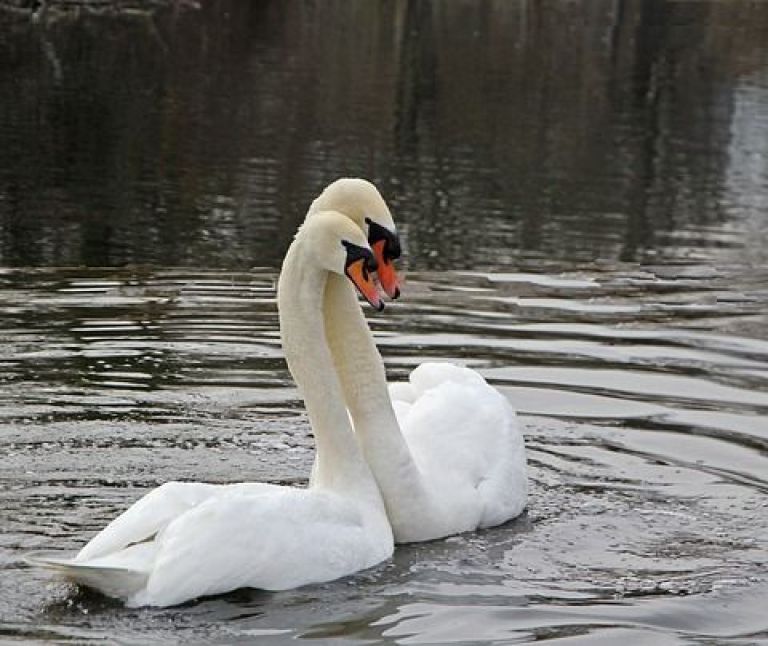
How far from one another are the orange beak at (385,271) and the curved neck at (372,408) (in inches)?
13.2

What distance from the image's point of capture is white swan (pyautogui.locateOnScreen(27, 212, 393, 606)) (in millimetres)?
7113

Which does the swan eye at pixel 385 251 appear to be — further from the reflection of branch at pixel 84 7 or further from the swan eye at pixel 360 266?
the reflection of branch at pixel 84 7

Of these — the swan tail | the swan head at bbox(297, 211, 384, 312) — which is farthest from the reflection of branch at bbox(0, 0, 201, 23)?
the swan tail

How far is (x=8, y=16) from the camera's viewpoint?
5653 cm

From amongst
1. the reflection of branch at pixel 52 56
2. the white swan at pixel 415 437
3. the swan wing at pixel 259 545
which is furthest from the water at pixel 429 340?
the reflection of branch at pixel 52 56

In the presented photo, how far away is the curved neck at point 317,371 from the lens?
814 centimetres

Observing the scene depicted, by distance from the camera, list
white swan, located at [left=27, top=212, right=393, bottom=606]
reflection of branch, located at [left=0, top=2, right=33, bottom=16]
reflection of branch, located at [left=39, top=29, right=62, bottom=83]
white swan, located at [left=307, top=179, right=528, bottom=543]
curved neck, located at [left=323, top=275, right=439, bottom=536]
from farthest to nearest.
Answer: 1. reflection of branch, located at [left=0, top=2, right=33, bottom=16]
2. reflection of branch, located at [left=39, top=29, right=62, bottom=83]
3. curved neck, located at [left=323, top=275, right=439, bottom=536]
4. white swan, located at [left=307, top=179, right=528, bottom=543]
5. white swan, located at [left=27, top=212, right=393, bottom=606]

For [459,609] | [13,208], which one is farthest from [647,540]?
[13,208]

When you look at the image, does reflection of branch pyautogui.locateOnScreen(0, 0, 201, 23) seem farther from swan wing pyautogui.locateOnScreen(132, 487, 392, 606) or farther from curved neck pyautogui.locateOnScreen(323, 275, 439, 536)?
swan wing pyautogui.locateOnScreen(132, 487, 392, 606)

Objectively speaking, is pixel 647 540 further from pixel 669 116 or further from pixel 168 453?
pixel 669 116

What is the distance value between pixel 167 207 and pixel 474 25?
41.4m

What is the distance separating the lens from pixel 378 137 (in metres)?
31.9

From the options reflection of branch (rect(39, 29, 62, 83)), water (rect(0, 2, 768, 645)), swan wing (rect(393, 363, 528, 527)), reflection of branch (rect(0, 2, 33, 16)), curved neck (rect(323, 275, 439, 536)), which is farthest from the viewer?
reflection of branch (rect(0, 2, 33, 16))

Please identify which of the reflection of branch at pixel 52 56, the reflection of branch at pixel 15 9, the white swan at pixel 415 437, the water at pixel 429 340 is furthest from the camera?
the reflection of branch at pixel 15 9
